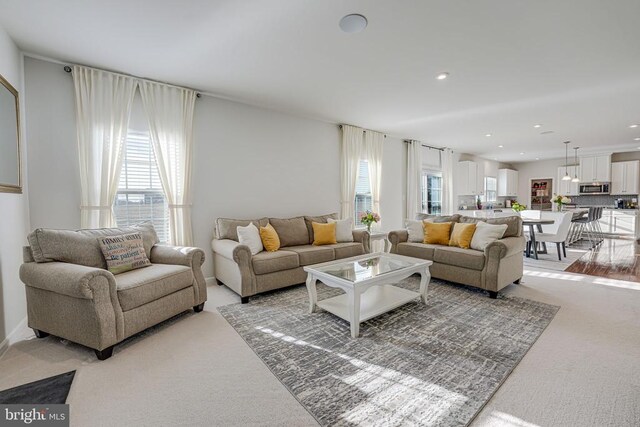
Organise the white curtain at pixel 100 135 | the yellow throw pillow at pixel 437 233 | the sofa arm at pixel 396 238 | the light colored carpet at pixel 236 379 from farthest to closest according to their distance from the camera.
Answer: the sofa arm at pixel 396 238, the yellow throw pillow at pixel 437 233, the white curtain at pixel 100 135, the light colored carpet at pixel 236 379

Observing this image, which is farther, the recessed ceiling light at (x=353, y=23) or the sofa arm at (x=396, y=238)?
the sofa arm at (x=396, y=238)

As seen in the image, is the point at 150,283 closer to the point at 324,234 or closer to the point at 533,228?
the point at 324,234

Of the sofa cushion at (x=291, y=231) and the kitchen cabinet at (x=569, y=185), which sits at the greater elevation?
the kitchen cabinet at (x=569, y=185)

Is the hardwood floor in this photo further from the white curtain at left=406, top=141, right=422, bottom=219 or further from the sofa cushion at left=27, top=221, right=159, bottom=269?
the sofa cushion at left=27, top=221, right=159, bottom=269

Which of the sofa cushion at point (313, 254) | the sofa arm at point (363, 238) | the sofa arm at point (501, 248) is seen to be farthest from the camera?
the sofa arm at point (363, 238)

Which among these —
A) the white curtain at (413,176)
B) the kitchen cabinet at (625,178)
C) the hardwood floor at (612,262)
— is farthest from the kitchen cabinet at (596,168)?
the white curtain at (413,176)

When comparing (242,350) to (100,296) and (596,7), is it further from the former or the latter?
(596,7)

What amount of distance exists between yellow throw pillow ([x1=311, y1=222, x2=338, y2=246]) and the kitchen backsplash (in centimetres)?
961

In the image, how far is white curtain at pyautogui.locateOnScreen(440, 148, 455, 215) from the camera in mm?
7711

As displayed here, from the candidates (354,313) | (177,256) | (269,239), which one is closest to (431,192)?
(269,239)

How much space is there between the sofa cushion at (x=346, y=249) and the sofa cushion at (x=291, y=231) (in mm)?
459

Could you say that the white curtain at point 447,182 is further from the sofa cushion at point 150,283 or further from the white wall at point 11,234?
the white wall at point 11,234

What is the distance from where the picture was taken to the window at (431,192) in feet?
24.4

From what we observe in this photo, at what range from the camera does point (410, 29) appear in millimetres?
2379
